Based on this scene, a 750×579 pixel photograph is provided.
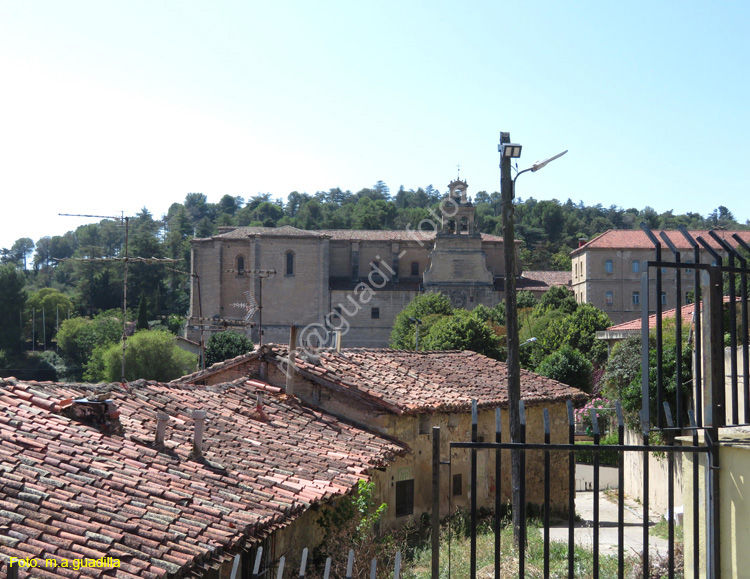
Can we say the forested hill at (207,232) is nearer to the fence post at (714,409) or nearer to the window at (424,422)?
the window at (424,422)

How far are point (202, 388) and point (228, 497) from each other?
18.3 feet

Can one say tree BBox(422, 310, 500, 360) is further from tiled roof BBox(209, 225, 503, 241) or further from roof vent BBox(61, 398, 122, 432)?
→ roof vent BBox(61, 398, 122, 432)

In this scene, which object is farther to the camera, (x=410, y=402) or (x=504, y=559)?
(x=410, y=402)

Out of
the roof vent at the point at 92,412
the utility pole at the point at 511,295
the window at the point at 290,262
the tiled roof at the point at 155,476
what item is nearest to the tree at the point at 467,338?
the window at the point at 290,262

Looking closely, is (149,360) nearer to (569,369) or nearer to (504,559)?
(569,369)

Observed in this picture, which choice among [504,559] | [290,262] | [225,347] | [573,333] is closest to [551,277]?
[290,262]

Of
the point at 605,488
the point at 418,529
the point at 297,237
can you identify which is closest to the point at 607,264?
the point at 297,237

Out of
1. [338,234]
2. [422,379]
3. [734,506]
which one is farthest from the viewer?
[338,234]

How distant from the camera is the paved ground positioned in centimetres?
1198

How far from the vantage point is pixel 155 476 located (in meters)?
8.38

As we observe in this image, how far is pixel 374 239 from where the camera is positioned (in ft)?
222

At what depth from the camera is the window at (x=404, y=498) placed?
45.1 feet

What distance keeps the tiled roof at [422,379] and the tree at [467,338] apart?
18.6m

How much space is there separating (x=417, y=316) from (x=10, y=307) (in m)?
38.7
